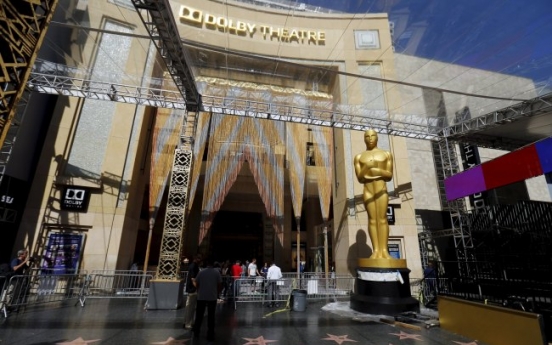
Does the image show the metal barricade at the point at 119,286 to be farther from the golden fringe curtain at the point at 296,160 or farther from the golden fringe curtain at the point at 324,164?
the golden fringe curtain at the point at 324,164

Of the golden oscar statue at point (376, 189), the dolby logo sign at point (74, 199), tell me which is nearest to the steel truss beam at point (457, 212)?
the golden oscar statue at point (376, 189)

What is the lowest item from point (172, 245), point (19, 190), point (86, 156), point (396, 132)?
point (172, 245)

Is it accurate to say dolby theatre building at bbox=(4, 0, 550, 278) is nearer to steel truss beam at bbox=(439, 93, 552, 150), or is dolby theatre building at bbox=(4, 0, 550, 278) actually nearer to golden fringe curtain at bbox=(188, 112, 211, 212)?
golden fringe curtain at bbox=(188, 112, 211, 212)

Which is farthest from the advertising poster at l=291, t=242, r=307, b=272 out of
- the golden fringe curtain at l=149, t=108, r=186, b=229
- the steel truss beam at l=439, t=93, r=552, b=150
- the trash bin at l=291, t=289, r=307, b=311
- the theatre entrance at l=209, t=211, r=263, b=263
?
the steel truss beam at l=439, t=93, r=552, b=150

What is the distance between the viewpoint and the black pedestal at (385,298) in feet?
28.9

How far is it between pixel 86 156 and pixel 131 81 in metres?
4.87

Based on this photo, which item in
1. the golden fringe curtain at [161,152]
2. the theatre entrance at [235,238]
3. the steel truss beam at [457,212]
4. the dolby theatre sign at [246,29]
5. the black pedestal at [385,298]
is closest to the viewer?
the black pedestal at [385,298]

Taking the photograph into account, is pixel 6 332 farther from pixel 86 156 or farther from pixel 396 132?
pixel 396 132

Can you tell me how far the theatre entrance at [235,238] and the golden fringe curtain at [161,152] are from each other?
8.11m

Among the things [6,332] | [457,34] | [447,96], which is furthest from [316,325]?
[447,96]

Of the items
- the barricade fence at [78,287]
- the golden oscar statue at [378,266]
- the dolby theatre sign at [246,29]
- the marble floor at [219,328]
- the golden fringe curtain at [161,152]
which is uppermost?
the dolby theatre sign at [246,29]

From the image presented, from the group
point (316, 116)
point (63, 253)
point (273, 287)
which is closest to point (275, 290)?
point (273, 287)

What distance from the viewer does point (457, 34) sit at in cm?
957

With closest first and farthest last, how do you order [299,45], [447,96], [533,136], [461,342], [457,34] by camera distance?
[461,342] → [457,34] → [447,96] → [533,136] → [299,45]
